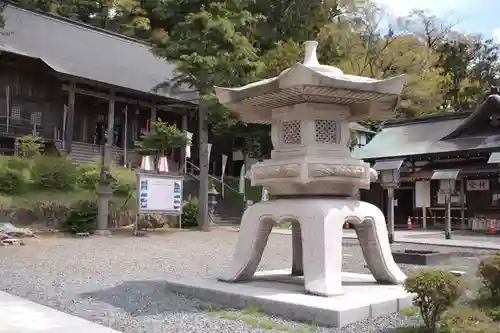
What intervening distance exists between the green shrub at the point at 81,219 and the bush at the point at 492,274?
14.5 m

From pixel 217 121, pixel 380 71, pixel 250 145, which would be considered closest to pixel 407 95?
pixel 380 71

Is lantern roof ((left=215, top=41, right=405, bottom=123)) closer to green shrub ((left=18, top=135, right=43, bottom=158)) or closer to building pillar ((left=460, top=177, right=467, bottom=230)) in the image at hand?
green shrub ((left=18, top=135, right=43, bottom=158))

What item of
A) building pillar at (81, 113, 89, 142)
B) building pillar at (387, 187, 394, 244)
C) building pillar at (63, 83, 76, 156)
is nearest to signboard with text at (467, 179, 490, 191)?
building pillar at (387, 187, 394, 244)

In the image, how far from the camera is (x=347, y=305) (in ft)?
19.0

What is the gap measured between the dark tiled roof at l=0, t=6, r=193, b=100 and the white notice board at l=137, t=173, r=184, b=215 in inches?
376

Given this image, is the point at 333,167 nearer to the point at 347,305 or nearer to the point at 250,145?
the point at 347,305

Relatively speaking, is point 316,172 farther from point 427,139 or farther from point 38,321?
point 427,139

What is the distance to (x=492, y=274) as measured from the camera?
6.22m

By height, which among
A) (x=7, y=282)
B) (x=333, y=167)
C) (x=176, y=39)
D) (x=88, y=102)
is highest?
(x=176, y=39)

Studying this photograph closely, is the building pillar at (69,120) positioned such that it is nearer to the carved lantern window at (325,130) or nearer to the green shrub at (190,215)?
the green shrub at (190,215)

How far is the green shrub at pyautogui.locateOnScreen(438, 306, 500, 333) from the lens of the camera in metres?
4.91

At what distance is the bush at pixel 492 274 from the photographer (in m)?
6.18

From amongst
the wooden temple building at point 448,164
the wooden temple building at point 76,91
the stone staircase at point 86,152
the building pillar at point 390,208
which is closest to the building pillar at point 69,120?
the wooden temple building at point 76,91

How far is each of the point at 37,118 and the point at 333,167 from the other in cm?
2329
